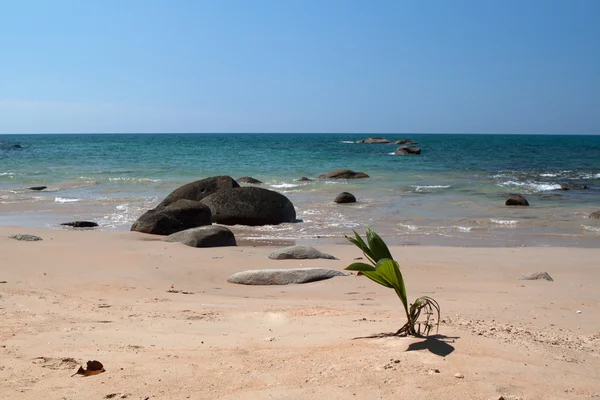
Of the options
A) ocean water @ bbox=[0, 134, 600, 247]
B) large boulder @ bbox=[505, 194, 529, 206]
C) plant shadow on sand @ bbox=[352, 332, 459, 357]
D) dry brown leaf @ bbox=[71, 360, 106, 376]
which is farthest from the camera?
large boulder @ bbox=[505, 194, 529, 206]

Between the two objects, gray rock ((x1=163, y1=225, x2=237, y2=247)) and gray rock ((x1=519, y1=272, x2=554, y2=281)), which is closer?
gray rock ((x1=519, y1=272, x2=554, y2=281))

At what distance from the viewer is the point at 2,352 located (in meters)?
4.09

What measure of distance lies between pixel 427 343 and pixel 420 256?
6.40 meters

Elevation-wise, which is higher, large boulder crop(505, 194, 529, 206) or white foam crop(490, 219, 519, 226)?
large boulder crop(505, 194, 529, 206)

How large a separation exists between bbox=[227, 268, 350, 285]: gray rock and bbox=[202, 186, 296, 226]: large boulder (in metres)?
7.06

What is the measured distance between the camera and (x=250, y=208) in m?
15.2

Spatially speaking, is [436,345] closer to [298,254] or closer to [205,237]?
[298,254]

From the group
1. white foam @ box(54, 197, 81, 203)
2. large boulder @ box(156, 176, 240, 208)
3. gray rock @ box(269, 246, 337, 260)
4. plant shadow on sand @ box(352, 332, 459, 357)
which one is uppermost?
plant shadow on sand @ box(352, 332, 459, 357)

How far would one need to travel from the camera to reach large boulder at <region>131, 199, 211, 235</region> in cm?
1292

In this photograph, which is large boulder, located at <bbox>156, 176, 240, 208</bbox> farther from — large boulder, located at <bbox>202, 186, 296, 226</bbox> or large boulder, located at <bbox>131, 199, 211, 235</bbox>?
large boulder, located at <bbox>131, 199, 211, 235</bbox>

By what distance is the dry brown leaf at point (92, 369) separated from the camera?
366 centimetres

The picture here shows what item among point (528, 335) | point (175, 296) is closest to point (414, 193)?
point (175, 296)

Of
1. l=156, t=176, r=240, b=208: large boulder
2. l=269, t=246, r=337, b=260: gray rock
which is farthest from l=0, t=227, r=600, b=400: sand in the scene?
l=156, t=176, r=240, b=208: large boulder

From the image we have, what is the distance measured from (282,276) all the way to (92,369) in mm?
4284
